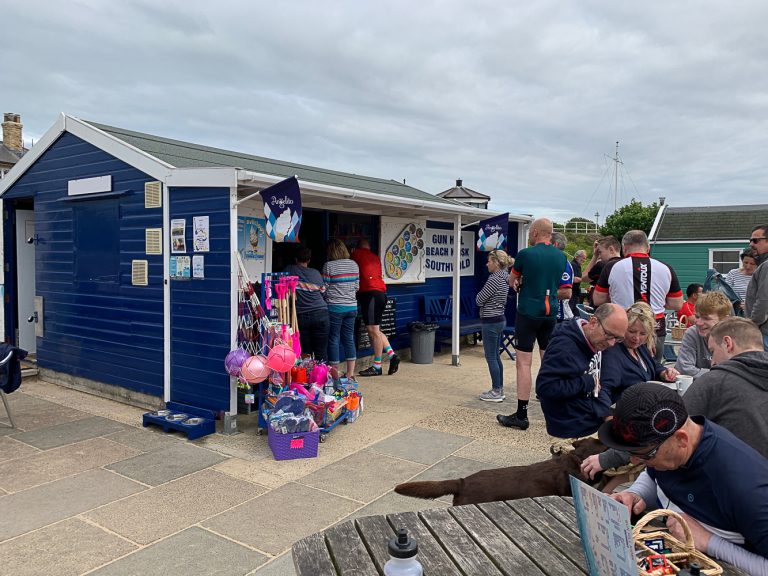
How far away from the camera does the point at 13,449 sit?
4.91 m

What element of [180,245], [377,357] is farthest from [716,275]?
[180,245]

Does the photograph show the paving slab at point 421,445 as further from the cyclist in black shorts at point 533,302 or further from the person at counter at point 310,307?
the person at counter at point 310,307

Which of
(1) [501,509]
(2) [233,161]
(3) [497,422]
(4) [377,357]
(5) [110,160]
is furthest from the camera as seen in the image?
(4) [377,357]

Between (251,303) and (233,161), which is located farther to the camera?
(233,161)

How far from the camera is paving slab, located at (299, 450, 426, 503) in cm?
418

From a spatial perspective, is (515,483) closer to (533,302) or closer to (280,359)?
(280,359)

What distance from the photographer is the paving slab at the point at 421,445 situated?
4859mm

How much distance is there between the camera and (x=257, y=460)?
4.78 metres

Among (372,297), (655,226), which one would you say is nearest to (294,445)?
(372,297)

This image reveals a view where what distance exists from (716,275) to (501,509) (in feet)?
21.7

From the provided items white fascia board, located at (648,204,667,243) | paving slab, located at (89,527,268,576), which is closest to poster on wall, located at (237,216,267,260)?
paving slab, located at (89,527,268,576)

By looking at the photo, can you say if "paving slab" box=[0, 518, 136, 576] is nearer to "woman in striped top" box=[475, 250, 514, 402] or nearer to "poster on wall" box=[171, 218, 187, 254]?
"poster on wall" box=[171, 218, 187, 254]

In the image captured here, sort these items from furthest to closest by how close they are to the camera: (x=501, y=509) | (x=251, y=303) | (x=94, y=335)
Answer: (x=94, y=335), (x=251, y=303), (x=501, y=509)

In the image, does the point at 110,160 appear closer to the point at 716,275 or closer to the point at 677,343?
the point at 677,343
